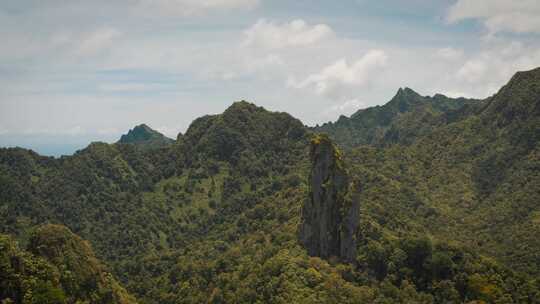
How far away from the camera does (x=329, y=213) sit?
86.6 m

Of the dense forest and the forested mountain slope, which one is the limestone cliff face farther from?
the forested mountain slope

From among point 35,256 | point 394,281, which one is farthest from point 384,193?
point 35,256

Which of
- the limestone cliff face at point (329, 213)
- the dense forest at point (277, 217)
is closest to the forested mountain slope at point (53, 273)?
the dense forest at point (277, 217)

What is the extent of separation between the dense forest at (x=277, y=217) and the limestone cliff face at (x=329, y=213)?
25cm

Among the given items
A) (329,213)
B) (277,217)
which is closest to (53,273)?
(329,213)

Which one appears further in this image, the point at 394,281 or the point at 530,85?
the point at 530,85

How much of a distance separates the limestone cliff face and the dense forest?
0.81 feet

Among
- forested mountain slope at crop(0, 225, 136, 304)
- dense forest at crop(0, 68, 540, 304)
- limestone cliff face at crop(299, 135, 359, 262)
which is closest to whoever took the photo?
forested mountain slope at crop(0, 225, 136, 304)

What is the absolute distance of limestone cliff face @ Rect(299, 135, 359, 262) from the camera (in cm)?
8494

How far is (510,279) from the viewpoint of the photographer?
74688 mm

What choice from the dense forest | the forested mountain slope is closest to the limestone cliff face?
the dense forest

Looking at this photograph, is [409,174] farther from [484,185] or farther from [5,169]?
[5,169]

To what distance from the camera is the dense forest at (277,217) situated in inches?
2879

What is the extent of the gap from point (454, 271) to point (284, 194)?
171ft
